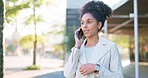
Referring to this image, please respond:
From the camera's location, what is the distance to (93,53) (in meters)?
1.52

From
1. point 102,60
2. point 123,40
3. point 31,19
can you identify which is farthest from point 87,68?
point 123,40

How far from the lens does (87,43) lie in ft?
5.17

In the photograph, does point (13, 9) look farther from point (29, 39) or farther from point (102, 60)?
point (102, 60)

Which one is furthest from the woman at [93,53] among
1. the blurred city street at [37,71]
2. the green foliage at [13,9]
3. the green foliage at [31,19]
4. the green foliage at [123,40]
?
the green foliage at [123,40]

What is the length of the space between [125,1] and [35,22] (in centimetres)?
623

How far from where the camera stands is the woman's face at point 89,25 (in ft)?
4.97

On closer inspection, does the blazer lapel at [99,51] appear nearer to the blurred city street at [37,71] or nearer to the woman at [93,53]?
the woman at [93,53]

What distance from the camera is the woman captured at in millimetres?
1454

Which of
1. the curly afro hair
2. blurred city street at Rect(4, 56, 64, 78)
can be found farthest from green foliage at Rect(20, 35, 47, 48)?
the curly afro hair

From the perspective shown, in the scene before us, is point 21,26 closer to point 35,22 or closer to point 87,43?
point 35,22

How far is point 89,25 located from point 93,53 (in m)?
0.15

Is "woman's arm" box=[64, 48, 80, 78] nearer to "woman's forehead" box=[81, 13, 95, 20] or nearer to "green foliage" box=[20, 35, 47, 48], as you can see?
"woman's forehead" box=[81, 13, 95, 20]

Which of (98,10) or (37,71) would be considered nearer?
(98,10)

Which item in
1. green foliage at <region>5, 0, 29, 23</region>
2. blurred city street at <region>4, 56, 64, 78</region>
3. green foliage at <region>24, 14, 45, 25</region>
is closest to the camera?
blurred city street at <region>4, 56, 64, 78</region>
